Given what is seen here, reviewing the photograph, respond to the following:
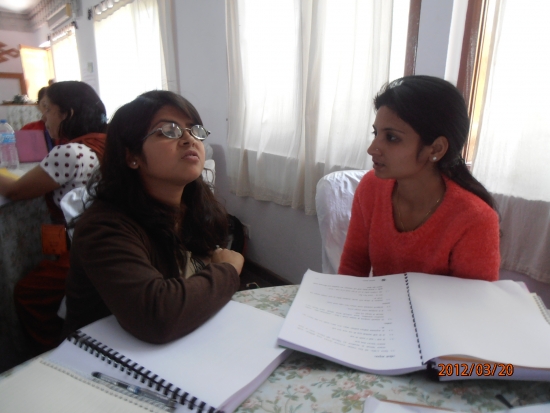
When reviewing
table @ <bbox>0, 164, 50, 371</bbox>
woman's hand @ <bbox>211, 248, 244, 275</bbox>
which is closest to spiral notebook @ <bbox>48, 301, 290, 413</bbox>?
woman's hand @ <bbox>211, 248, 244, 275</bbox>

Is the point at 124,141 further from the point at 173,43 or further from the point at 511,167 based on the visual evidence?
the point at 173,43

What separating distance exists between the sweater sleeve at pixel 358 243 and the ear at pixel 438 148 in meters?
0.23

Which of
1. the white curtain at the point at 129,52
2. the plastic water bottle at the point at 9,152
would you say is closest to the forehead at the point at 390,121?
the plastic water bottle at the point at 9,152

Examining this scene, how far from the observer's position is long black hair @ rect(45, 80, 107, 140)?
161 cm

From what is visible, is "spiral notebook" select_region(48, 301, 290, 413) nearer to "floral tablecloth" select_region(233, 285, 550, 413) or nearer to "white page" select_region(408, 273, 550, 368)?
"floral tablecloth" select_region(233, 285, 550, 413)

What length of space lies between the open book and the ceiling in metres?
7.25

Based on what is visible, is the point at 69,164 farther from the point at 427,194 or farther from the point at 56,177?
the point at 427,194

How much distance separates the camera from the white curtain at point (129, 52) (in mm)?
3188

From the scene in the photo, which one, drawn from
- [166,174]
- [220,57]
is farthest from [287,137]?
[166,174]

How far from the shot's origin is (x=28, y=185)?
142 cm

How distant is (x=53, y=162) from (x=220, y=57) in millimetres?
1548

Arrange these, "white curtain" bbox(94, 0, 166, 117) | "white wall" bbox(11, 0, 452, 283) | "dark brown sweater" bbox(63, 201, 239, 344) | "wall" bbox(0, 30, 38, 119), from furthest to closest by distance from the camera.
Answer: "wall" bbox(0, 30, 38, 119)
"white curtain" bbox(94, 0, 166, 117)
"white wall" bbox(11, 0, 452, 283)
"dark brown sweater" bbox(63, 201, 239, 344)

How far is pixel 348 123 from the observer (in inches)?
67.9

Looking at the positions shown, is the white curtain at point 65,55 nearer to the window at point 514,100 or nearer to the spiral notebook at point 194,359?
the window at point 514,100
